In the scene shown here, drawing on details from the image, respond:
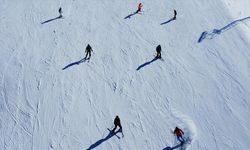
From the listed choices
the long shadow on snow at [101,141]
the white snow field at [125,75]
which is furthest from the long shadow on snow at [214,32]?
the long shadow on snow at [101,141]

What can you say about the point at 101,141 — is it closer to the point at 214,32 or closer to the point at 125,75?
the point at 125,75

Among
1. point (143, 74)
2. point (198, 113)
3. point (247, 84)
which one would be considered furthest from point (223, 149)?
point (143, 74)

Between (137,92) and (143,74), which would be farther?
(143,74)

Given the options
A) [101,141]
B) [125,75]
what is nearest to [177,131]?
[101,141]

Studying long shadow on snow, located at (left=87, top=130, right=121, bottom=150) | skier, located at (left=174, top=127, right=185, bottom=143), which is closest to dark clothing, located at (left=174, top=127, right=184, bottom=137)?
skier, located at (left=174, top=127, right=185, bottom=143)

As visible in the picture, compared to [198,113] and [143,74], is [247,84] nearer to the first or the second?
[198,113]

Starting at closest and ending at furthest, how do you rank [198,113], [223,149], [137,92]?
[223,149], [198,113], [137,92]

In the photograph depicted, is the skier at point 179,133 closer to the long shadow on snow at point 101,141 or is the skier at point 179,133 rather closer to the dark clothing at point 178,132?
the dark clothing at point 178,132

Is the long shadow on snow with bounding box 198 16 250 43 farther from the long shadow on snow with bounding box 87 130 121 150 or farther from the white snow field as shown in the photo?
the long shadow on snow with bounding box 87 130 121 150
